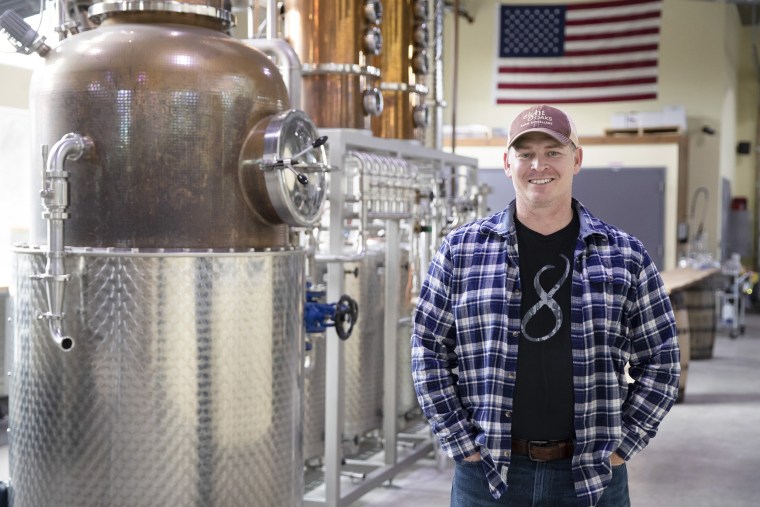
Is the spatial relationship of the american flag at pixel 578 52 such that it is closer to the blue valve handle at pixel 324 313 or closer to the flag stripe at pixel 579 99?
the flag stripe at pixel 579 99

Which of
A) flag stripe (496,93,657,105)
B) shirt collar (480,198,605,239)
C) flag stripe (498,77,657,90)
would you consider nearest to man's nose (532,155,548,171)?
shirt collar (480,198,605,239)

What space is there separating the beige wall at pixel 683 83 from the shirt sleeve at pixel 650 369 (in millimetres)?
10608

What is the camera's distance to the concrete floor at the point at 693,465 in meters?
5.00

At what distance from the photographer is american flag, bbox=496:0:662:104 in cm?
1301

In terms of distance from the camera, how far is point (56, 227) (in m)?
2.95

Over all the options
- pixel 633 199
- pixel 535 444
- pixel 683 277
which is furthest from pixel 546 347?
pixel 633 199

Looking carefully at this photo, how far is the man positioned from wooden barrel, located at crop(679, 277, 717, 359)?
7630mm

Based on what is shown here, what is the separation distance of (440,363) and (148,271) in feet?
3.68

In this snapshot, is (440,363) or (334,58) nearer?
(440,363)

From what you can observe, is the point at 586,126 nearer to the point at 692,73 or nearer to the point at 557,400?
the point at 692,73

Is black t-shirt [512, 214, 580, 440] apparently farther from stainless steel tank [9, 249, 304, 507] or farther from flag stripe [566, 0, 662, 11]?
flag stripe [566, 0, 662, 11]

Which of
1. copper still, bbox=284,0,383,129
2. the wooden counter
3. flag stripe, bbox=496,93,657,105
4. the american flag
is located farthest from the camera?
flag stripe, bbox=496,93,657,105

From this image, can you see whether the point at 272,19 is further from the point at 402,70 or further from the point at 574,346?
the point at 574,346

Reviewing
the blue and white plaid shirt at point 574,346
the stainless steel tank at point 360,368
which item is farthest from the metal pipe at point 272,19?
the blue and white plaid shirt at point 574,346
